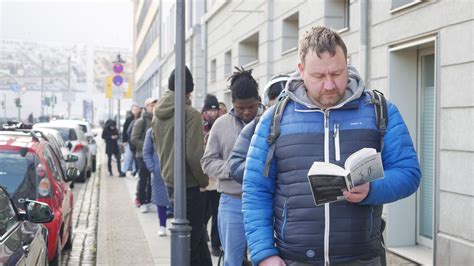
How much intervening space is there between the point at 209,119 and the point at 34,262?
4.56m

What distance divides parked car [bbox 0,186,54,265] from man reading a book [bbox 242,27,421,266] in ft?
4.44

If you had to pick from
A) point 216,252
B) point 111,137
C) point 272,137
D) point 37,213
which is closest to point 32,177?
point 37,213

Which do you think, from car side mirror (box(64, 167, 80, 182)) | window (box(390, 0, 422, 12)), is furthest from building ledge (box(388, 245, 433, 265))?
car side mirror (box(64, 167, 80, 182))

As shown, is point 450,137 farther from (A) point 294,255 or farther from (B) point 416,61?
(A) point 294,255

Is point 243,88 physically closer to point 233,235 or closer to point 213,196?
point 233,235

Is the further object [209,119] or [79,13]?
[79,13]

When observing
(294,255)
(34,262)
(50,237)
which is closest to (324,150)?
(294,255)

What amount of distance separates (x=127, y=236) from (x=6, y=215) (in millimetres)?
5909

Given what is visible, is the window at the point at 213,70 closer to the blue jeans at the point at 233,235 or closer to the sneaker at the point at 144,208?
the sneaker at the point at 144,208

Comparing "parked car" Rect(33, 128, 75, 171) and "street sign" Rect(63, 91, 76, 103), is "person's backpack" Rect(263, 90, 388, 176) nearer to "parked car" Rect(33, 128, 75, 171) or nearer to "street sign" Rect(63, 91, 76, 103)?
"parked car" Rect(33, 128, 75, 171)

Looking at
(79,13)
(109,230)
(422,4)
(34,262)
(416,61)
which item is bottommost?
(109,230)

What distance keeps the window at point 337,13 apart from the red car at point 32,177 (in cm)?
570

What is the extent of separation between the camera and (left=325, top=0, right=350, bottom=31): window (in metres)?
11.3

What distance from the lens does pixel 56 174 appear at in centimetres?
759
